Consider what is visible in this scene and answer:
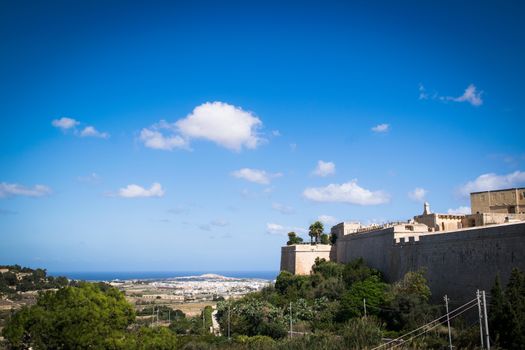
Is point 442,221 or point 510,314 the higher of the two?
point 442,221

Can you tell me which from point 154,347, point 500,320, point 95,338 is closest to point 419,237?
point 500,320

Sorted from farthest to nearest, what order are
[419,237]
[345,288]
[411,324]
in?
[345,288] → [419,237] → [411,324]

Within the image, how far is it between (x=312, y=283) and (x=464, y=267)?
15.1m

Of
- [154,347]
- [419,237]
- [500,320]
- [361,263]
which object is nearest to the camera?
[500,320]

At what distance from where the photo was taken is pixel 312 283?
3612 cm

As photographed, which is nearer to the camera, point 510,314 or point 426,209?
point 510,314

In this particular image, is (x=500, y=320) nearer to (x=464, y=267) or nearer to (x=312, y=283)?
(x=464, y=267)

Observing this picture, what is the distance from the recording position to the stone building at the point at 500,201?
32.4 meters

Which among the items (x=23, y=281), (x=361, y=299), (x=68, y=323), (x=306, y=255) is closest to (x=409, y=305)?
(x=361, y=299)

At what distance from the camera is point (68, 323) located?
17.4 m

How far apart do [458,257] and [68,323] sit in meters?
16.6

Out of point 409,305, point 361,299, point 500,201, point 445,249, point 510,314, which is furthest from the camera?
point 500,201

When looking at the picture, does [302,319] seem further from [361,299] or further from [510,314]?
[510,314]

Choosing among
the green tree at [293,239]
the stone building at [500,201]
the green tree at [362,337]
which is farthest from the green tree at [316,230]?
the green tree at [362,337]
